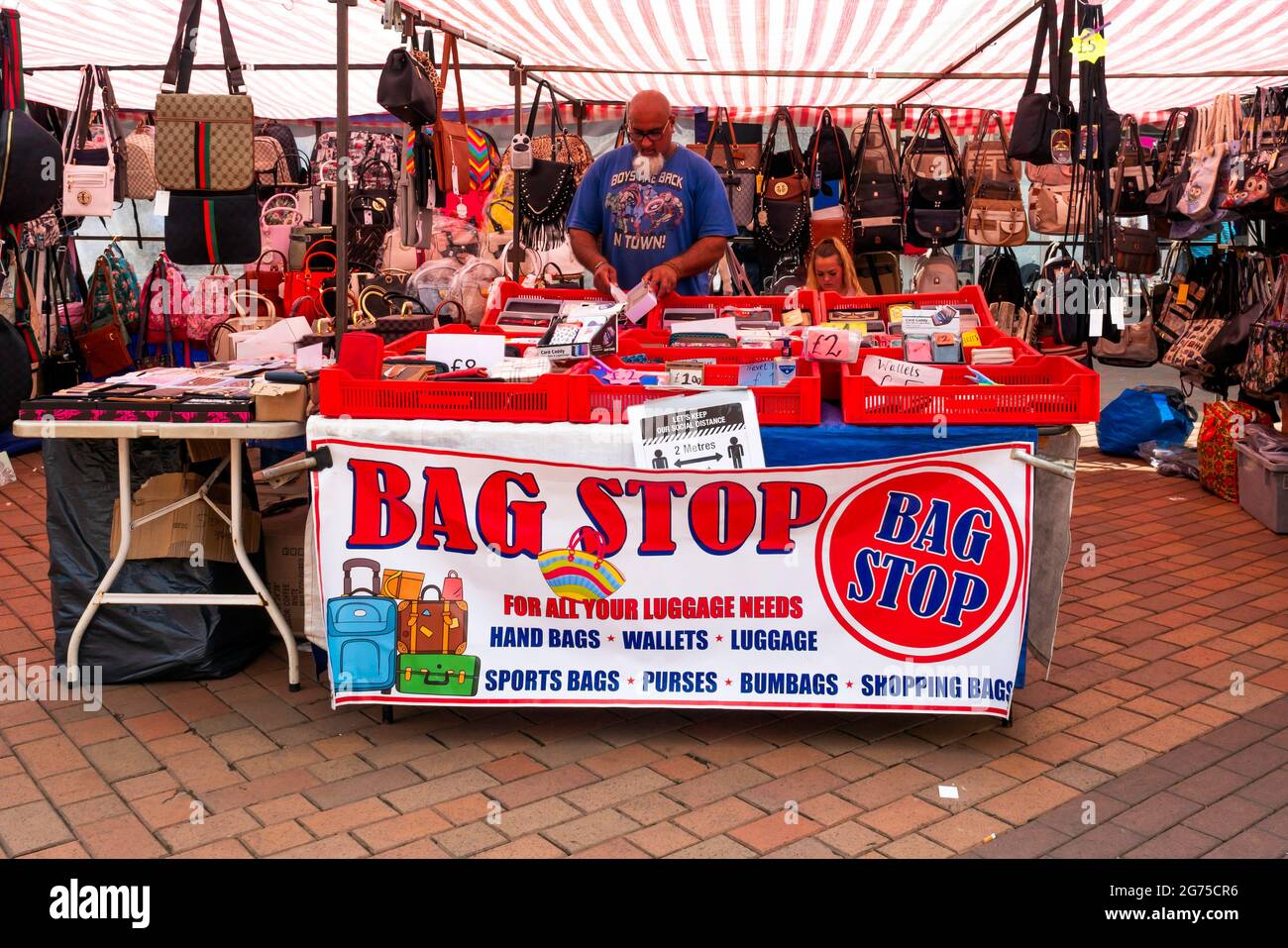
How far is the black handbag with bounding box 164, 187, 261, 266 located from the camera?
5.09m

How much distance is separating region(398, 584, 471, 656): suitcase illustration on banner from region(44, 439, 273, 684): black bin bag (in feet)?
2.92

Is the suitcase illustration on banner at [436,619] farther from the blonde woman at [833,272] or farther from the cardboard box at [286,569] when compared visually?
the blonde woman at [833,272]

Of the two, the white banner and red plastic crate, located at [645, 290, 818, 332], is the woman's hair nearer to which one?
red plastic crate, located at [645, 290, 818, 332]

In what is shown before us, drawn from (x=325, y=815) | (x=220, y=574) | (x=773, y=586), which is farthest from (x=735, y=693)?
(x=220, y=574)

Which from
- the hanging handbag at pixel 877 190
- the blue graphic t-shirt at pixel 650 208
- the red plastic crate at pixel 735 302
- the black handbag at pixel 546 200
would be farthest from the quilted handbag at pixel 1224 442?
the black handbag at pixel 546 200

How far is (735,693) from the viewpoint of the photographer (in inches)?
139

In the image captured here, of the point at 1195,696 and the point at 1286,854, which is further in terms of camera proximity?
the point at 1195,696

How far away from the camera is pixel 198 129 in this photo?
16.0 ft

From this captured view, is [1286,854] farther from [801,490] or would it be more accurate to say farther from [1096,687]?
[801,490]

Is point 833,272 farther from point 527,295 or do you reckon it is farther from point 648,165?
point 527,295

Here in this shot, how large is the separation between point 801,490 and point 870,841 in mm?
1002

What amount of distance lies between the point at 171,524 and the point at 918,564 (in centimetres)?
243

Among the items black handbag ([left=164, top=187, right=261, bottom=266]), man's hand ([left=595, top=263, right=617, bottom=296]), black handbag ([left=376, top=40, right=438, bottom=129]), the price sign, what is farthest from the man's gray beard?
black handbag ([left=164, top=187, right=261, bottom=266])

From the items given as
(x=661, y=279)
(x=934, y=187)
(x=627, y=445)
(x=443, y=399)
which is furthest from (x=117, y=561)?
(x=934, y=187)
